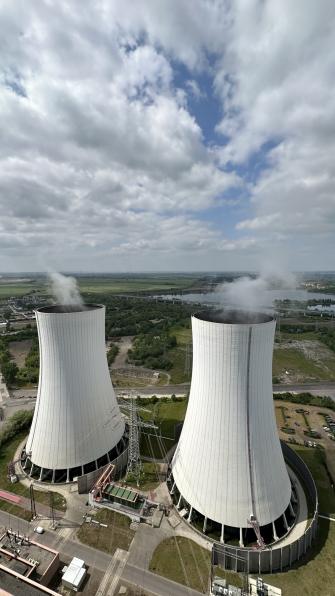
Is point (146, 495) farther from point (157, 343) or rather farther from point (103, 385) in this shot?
point (157, 343)

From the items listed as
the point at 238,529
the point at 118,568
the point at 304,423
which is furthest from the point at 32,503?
the point at 304,423

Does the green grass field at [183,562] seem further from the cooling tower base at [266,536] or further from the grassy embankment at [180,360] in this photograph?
the grassy embankment at [180,360]

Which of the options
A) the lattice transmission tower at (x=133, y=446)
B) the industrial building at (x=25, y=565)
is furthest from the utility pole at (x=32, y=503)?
the lattice transmission tower at (x=133, y=446)

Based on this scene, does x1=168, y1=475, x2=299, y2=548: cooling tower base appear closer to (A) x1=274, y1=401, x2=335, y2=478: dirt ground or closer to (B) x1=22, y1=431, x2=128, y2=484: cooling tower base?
(B) x1=22, y1=431, x2=128, y2=484: cooling tower base

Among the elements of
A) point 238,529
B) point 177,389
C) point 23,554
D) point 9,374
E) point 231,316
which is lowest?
point 177,389

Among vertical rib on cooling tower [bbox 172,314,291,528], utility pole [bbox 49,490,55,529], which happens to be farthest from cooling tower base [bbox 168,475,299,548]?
utility pole [bbox 49,490,55,529]

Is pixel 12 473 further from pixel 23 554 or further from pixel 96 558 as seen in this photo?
pixel 96 558
